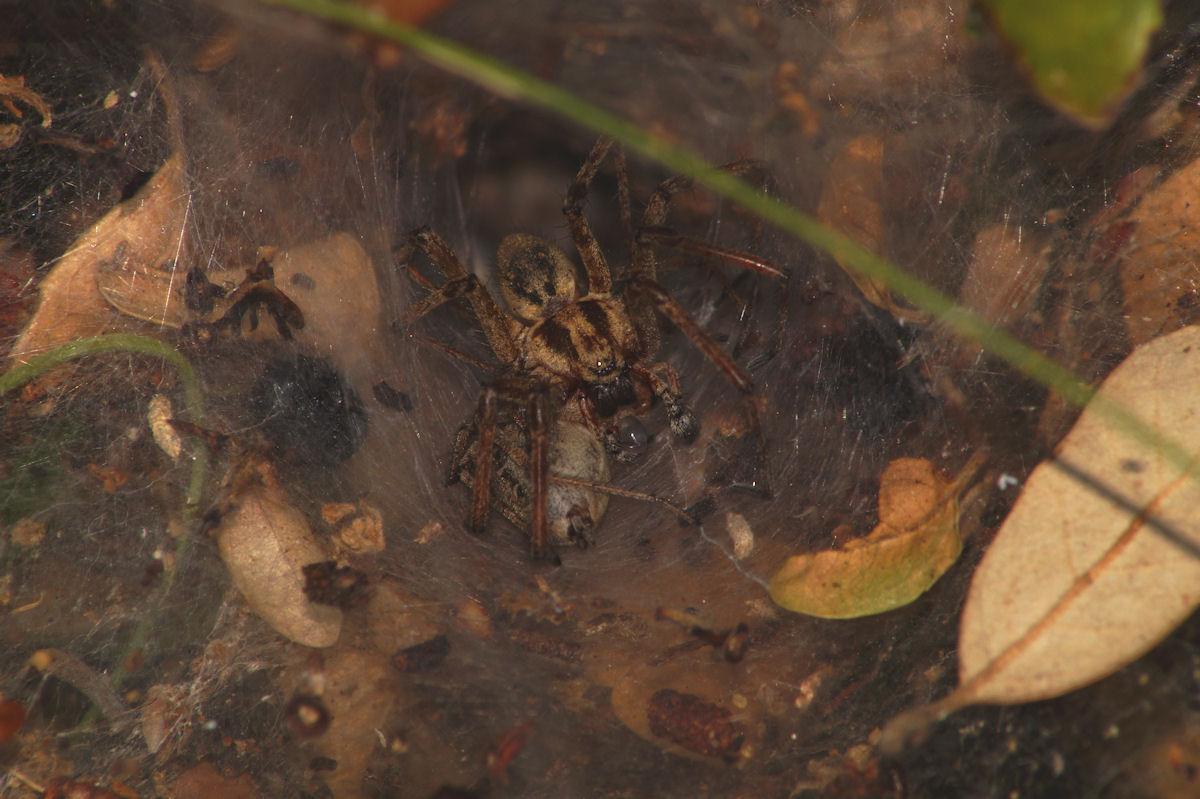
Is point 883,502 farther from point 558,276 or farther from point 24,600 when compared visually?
point 24,600

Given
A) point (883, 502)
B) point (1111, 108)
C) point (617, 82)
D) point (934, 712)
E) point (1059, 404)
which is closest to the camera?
point (1111, 108)

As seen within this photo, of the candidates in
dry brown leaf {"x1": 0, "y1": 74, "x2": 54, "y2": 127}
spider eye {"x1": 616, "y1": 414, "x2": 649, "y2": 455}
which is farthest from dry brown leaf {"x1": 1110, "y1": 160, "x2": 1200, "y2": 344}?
dry brown leaf {"x1": 0, "y1": 74, "x2": 54, "y2": 127}

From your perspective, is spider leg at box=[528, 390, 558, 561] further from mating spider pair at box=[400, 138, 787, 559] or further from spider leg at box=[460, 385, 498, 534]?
spider leg at box=[460, 385, 498, 534]

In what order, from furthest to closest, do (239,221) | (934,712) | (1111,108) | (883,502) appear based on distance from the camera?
(239,221)
(883,502)
(934,712)
(1111,108)

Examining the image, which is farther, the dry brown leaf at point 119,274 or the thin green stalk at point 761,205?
the dry brown leaf at point 119,274

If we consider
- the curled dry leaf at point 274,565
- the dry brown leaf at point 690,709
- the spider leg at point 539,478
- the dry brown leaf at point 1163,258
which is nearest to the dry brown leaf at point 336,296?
the curled dry leaf at point 274,565

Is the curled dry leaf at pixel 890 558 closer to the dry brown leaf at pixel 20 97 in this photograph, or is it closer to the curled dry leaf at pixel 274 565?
the curled dry leaf at pixel 274 565

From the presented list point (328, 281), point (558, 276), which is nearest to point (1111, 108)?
point (558, 276)

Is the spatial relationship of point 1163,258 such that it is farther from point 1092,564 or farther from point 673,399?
point 673,399

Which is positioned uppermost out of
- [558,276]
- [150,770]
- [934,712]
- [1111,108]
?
[1111,108]
